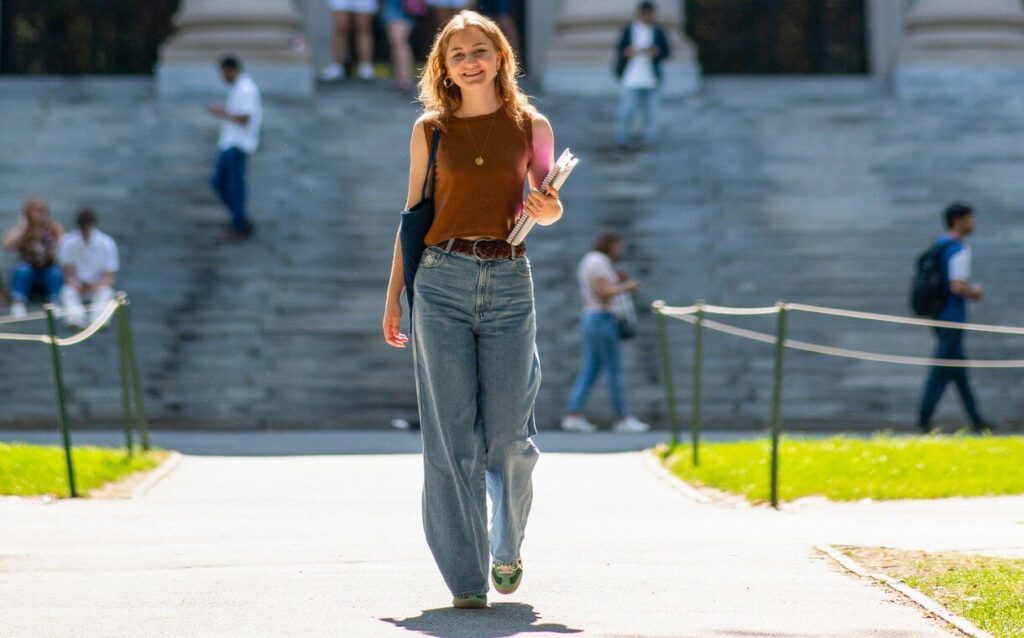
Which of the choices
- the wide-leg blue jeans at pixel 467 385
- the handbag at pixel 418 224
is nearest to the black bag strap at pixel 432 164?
the handbag at pixel 418 224

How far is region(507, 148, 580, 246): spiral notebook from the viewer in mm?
5840

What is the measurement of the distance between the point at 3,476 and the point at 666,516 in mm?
3668

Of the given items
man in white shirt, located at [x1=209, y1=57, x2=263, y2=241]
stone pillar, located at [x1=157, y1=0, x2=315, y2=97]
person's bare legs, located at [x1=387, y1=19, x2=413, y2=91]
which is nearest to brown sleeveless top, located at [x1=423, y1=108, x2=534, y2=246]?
man in white shirt, located at [x1=209, y1=57, x2=263, y2=241]

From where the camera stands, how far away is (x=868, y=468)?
35.3ft

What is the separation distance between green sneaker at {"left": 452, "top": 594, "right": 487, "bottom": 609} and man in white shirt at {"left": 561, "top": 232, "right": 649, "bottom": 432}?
8.81 metres

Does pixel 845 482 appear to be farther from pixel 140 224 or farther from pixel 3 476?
pixel 140 224

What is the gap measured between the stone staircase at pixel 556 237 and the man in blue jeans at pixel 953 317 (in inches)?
42.5

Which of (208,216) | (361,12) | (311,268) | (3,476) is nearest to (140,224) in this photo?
(208,216)

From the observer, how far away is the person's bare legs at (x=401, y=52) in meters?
23.6

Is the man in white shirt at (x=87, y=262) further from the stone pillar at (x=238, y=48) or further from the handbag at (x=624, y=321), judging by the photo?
the stone pillar at (x=238, y=48)

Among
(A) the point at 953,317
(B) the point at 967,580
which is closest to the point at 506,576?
(B) the point at 967,580

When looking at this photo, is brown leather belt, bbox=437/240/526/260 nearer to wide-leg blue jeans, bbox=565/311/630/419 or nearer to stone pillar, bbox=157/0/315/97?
wide-leg blue jeans, bbox=565/311/630/419

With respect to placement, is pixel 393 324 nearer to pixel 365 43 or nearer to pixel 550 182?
pixel 550 182

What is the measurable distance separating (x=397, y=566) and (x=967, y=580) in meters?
2.06
